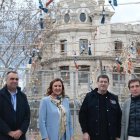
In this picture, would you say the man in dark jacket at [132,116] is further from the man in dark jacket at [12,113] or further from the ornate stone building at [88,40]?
the ornate stone building at [88,40]

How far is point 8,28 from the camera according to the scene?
17453 millimetres

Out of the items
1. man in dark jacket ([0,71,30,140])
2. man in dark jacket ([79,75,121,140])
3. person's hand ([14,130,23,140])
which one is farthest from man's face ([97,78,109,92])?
person's hand ([14,130,23,140])

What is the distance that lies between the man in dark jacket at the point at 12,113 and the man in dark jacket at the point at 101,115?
0.91 metres

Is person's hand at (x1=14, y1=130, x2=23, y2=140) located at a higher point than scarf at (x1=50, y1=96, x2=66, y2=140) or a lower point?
lower

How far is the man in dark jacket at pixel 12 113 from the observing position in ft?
20.8

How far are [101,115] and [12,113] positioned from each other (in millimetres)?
1337

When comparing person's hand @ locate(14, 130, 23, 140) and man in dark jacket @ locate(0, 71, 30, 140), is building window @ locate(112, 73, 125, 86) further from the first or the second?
person's hand @ locate(14, 130, 23, 140)

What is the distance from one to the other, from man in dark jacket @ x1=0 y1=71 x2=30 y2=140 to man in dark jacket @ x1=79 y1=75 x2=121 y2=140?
912mm

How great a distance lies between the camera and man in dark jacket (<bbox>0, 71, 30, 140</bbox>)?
6.33 metres

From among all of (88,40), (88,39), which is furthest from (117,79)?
(88,39)

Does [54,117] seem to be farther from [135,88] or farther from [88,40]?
[88,40]

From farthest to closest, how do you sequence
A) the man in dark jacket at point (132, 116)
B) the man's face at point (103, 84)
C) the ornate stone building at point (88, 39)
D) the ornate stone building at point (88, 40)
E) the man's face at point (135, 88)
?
the ornate stone building at point (88, 39) < the ornate stone building at point (88, 40) < the man's face at point (103, 84) < the man's face at point (135, 88) < the man in dark jacket at point (132, 116)

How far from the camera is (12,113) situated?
6.40 metres

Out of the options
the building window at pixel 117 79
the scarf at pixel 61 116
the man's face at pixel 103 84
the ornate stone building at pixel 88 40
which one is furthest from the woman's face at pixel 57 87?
the ornate stone building at pixel 88 40
